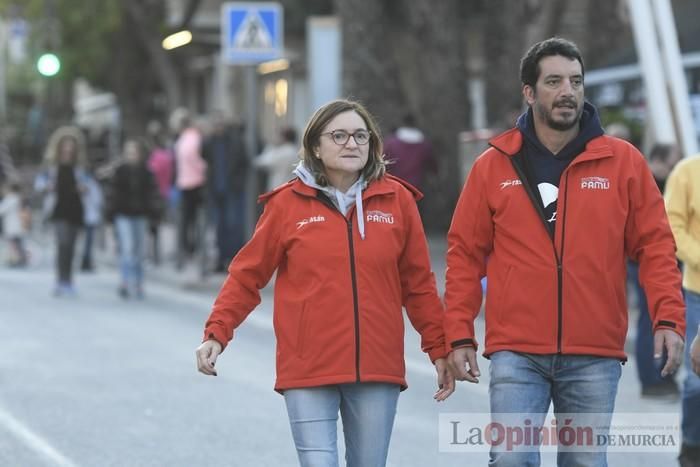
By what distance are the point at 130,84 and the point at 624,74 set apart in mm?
22866

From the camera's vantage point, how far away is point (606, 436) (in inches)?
221

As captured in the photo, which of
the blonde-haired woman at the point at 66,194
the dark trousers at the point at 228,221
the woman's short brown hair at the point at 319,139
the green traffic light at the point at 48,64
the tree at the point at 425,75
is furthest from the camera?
the green traffic light at the point at 48,64

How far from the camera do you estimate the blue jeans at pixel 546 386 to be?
5605 millimetres

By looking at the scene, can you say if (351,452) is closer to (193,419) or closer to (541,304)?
(541,304)

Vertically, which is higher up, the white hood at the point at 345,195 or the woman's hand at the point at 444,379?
the white hood at the point at 345,195

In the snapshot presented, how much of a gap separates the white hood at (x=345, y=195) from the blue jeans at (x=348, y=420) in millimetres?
526

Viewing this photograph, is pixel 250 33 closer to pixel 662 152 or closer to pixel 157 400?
pixel 662 152

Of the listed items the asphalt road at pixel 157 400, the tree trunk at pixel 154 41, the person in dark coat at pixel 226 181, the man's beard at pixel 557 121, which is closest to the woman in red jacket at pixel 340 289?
the man's beard at pixel 557 121

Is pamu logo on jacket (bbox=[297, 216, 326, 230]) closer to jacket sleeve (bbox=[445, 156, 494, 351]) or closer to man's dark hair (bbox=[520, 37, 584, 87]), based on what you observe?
jacket sleeve (bbox=[445, 156, 494, 351])

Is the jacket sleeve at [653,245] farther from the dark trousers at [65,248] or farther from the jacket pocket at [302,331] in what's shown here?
the dark trousers at [65,248]

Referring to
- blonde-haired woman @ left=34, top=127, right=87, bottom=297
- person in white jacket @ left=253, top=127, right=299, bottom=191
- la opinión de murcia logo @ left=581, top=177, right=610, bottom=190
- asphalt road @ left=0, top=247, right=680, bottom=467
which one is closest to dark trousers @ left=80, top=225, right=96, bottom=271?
person in white jacket @ left=253, top=127, right=299, bottom=191

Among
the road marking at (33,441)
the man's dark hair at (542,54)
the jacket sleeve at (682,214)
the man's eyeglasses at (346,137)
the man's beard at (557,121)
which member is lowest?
the road marking at (33,441)

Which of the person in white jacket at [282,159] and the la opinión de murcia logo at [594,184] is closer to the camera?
the la opinión de murcia logo at [594,184]

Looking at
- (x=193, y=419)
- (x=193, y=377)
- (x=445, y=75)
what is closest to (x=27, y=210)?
(x=445, y=75)
